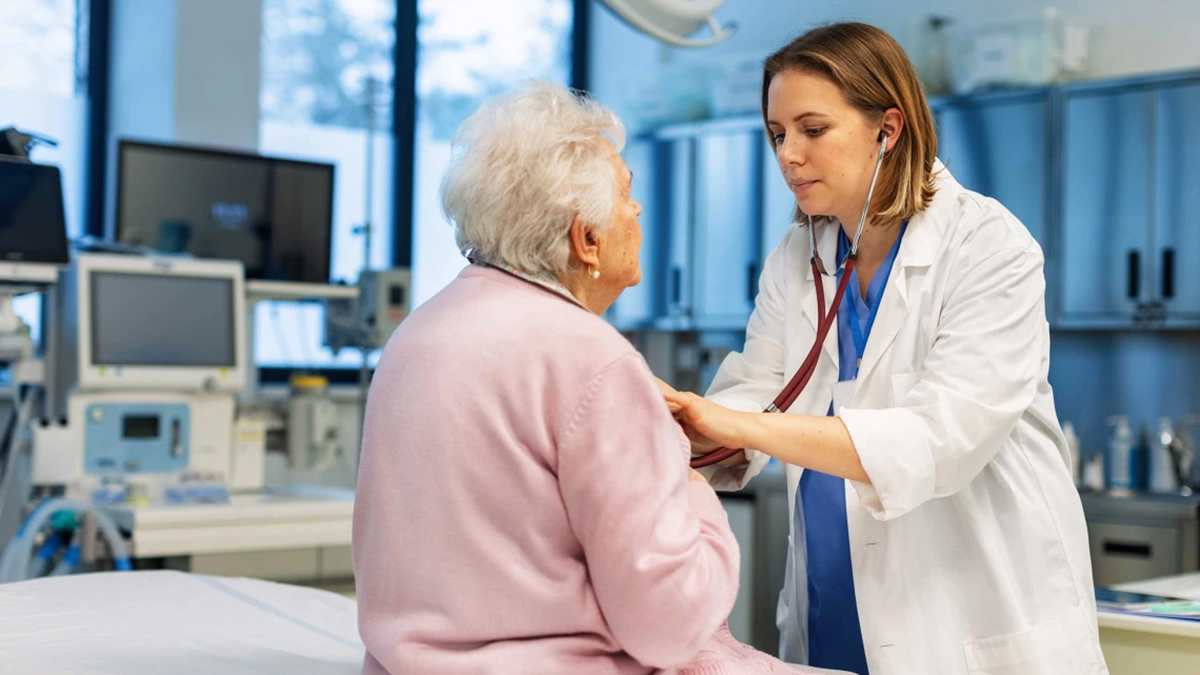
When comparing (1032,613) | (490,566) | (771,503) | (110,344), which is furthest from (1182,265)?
(490,566)

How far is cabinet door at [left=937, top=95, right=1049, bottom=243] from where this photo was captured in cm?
441

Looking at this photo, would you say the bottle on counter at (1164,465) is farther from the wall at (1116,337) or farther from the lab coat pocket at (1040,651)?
the lab coat pocket at (1040,651)

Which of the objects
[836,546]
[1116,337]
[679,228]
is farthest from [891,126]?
[679,228]

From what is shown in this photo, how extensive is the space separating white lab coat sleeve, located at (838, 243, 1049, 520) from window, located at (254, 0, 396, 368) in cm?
353

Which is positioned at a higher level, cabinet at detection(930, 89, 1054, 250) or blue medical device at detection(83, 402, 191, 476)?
cabinet at detection(930, 89, 1054, 250)

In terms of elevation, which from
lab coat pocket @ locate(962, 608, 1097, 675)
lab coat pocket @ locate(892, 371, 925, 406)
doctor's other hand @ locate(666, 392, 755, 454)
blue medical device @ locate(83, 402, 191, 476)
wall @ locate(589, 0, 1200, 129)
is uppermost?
wall @ locate(589, 0, 1200, 129)

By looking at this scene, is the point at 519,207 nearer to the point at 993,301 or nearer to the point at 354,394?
the point at 993,301

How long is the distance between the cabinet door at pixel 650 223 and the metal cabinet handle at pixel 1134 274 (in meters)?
1.98

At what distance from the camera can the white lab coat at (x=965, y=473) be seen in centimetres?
142

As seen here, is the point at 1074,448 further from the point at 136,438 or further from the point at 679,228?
the point at 136,438

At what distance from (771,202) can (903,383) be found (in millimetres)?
3581

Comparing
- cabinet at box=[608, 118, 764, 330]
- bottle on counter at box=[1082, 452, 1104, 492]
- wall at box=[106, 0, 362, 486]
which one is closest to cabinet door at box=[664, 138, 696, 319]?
cabinet at box=[608, 118, 764, 330]

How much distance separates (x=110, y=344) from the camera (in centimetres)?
296

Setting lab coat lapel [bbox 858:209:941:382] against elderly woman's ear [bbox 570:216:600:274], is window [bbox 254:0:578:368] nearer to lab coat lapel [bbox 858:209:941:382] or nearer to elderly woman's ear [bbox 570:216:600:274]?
lab coat lapel [bbox 858:209:941:382]
